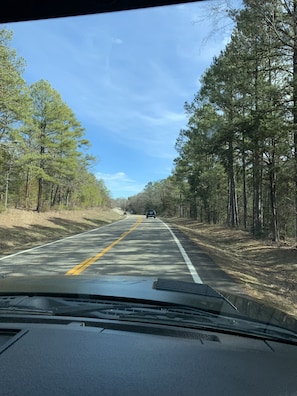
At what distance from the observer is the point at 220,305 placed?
3590 mm

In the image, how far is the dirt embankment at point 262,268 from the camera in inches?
356

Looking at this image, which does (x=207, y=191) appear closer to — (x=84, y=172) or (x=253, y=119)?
(x=84, y=172)

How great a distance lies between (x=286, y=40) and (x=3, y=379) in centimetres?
1627

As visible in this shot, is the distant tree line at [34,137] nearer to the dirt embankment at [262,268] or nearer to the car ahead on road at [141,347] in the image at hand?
the dirt embankment at [262,268]

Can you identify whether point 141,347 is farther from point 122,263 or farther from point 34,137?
point 34,137

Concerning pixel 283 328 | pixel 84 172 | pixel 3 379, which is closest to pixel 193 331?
pixel 283 328

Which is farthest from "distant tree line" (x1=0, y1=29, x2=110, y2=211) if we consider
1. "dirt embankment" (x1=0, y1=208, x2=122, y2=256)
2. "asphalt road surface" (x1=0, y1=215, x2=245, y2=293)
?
"asphalt road surface" (x1=0, y1=215, x2=245, y2=293)

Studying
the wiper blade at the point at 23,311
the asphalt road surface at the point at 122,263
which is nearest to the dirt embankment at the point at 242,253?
the asphalt road surface at the point at 122,263

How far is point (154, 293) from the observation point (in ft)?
12.6

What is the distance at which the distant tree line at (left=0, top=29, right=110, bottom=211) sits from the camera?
22.0 metres

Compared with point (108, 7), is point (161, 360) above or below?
below

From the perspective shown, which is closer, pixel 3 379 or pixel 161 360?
pixel 3 379

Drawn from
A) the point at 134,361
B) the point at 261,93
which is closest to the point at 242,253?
the point at 261,93

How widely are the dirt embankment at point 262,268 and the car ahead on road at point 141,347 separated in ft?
15.9
